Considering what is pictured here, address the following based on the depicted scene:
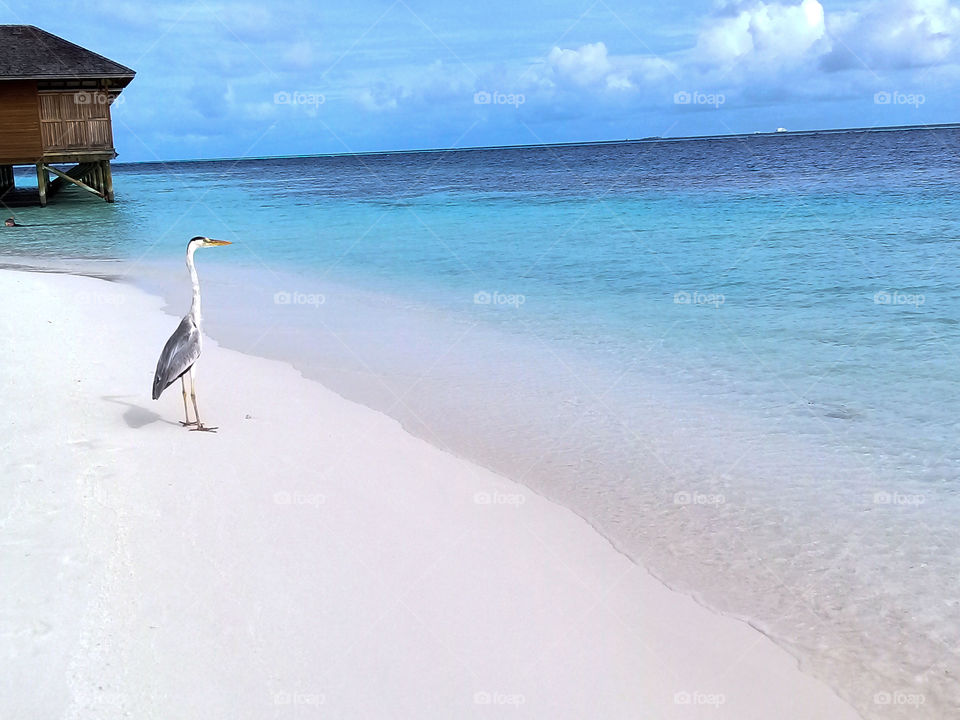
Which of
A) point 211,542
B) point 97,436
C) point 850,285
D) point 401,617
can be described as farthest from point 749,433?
point 850,285

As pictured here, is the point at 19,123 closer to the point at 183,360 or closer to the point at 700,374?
the point at 183,360

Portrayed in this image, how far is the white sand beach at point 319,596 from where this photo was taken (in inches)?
146

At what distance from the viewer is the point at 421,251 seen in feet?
64.8

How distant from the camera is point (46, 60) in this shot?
83.3 feet

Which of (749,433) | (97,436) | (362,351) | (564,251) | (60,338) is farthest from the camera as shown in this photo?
(564,251)

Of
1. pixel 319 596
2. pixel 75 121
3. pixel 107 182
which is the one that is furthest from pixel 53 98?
pixel 319 596

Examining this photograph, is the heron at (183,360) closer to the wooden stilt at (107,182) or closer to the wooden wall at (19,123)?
the wooden wall at (19,123)

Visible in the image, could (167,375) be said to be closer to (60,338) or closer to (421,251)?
(60,338)

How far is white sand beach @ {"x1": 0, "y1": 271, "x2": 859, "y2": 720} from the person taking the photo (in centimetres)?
371

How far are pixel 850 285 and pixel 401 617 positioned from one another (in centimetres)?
1202

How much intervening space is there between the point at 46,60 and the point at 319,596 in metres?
26.3

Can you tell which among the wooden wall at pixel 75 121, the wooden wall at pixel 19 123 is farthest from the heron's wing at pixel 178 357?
the wooden wall at pixel 75 121

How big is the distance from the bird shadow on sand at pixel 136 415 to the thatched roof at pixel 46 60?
70.6 ft

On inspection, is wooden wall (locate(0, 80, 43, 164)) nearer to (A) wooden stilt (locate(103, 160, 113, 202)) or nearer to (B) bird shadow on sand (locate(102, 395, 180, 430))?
(A) wooden stilt (locate(103, 160, 113, 202))
